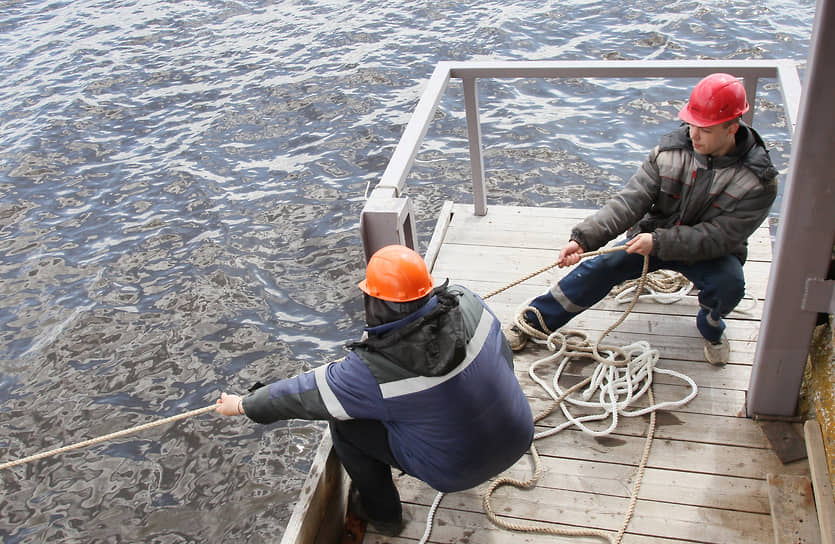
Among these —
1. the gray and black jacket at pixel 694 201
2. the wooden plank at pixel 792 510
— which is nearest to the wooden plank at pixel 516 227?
the gray and black jacket at pixel 694 201

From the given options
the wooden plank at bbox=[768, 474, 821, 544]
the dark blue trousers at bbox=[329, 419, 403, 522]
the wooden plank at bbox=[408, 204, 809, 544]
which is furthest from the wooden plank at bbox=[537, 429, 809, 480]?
the dark blue trousers at bbox=[329, 419, 403, 522]


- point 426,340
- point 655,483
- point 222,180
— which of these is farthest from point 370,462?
point 222,180

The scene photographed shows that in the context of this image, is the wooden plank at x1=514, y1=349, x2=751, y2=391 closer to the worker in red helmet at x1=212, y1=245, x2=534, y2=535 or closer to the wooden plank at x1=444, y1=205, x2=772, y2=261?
the worker in red helmet at x1=212, y1=245, x2=534, y2=535

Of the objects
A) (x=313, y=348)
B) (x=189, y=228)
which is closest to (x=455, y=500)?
(x=313, y=348)

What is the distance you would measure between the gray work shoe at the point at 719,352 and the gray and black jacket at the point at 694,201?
455mm

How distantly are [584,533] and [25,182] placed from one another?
8165mm

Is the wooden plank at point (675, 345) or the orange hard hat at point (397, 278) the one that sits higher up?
the orange hard hat at point (397, 278)

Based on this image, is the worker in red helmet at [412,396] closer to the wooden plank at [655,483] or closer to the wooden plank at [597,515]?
the wooden plank at [597,515]

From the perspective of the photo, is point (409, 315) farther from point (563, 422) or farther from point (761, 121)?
point (761, 121)

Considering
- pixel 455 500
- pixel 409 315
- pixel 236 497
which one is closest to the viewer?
pixel 409 315

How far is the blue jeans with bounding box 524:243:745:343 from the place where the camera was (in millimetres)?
3686

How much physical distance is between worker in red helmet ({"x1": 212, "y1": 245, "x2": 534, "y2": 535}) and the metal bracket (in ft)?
4.03

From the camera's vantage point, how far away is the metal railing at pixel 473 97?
10.3 ft

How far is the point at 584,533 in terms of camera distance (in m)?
3.07
